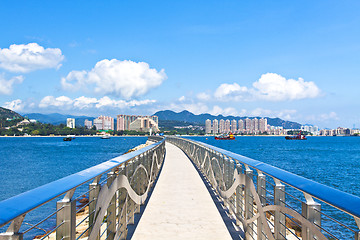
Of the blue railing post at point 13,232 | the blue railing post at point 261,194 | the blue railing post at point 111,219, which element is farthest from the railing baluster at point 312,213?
the blue railing post at point 111,219

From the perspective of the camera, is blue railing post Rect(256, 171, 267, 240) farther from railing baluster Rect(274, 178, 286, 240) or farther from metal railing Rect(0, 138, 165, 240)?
metal railing Rect(0, 138, 165, 240)

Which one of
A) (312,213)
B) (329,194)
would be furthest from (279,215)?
(329,194)

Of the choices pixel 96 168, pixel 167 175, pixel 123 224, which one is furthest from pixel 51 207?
pixel 96 168

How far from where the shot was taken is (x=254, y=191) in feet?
11.8

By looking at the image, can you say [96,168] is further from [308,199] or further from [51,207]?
[51,207]

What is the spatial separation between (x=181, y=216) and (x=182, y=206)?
2.36 ft

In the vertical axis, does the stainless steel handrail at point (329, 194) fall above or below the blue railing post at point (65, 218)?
above

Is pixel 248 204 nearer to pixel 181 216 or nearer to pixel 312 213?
pixel 181 216

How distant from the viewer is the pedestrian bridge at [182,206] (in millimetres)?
1843

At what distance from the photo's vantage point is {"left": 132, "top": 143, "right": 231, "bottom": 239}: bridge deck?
4297 millimetres

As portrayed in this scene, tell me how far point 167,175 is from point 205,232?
230 inches

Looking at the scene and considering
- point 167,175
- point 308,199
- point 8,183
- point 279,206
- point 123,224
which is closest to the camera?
point 308,199

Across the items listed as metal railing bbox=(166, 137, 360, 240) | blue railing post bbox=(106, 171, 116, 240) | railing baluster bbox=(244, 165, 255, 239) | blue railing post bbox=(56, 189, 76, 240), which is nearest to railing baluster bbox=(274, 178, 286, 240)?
metal railing bbox=(166, 137, 360, 240)

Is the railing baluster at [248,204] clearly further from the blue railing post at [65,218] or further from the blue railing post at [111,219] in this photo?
the blue railing post at [65,218]
